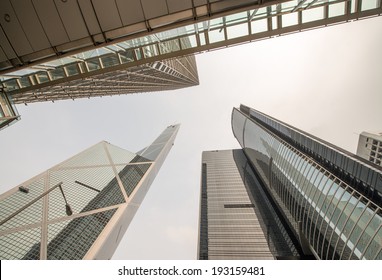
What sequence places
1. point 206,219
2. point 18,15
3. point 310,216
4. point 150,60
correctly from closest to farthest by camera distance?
point 18,15
point 150,60
point 310,216
point 206,219

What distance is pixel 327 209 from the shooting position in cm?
4650

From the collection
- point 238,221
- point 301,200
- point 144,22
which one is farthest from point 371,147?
point 144,22

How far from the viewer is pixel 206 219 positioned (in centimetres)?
10938

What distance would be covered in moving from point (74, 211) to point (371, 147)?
114 meters

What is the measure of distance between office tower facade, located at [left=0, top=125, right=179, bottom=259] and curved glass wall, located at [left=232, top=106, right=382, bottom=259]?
4370 cm

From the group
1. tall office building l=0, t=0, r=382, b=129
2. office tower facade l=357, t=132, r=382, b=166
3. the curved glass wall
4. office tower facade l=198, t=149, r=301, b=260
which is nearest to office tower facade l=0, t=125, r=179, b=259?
tall office building l=0, t=0, r=382, b=129

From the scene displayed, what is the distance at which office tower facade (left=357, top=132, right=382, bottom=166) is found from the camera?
300ft

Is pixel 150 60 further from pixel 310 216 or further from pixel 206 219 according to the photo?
pixel 206 219

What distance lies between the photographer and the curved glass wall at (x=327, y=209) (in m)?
35.8

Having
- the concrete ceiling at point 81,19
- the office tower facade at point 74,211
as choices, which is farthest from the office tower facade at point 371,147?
the concrete ceiling at point 81,19

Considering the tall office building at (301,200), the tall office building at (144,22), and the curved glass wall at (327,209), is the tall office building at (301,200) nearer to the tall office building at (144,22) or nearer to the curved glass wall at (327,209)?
the curved glass wall at (327,209)

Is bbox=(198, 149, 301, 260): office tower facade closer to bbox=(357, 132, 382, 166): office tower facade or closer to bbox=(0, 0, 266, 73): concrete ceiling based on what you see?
bbox=(357, 132, 382, 166): office tower facade

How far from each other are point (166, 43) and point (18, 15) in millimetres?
8134
